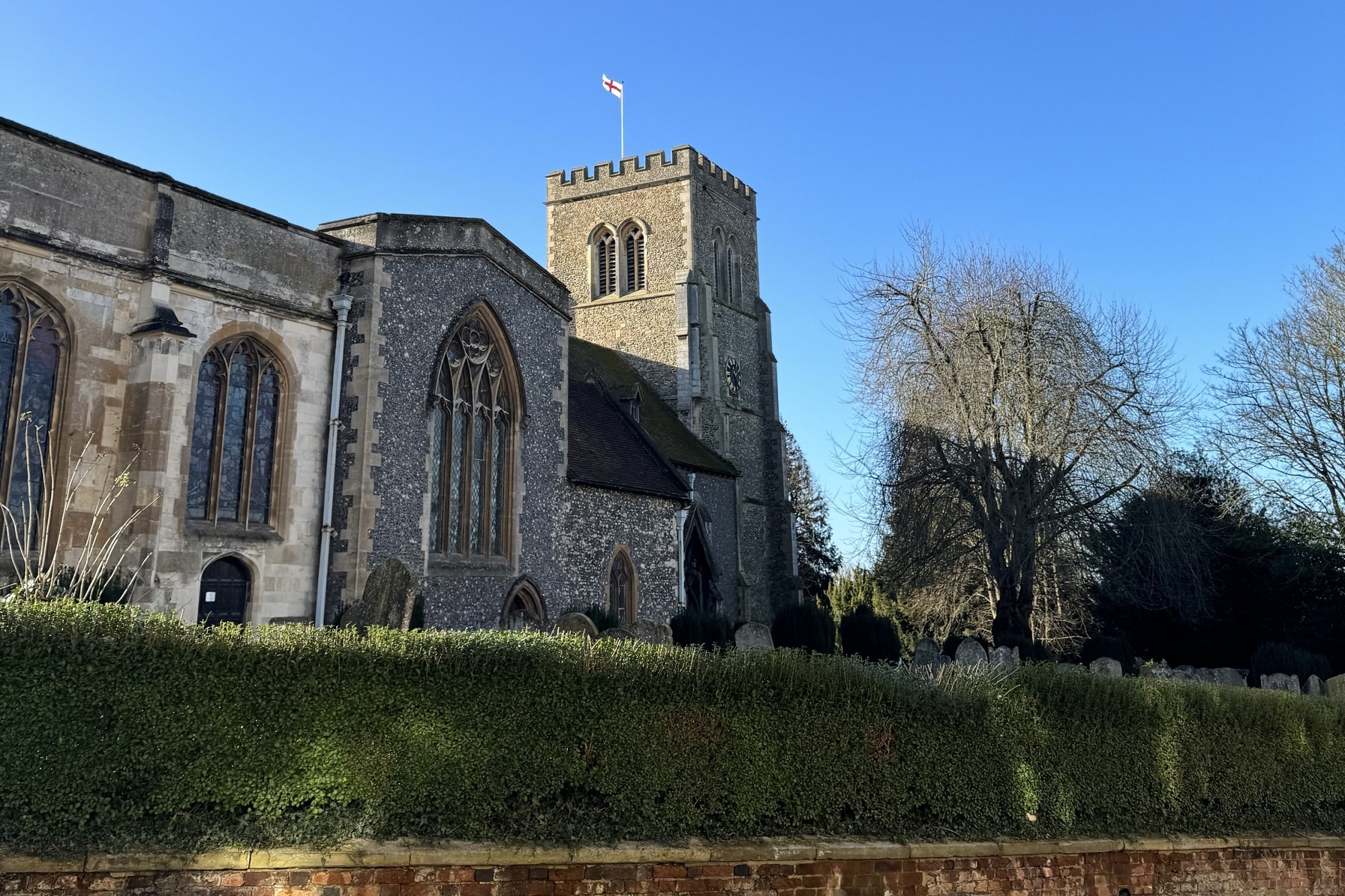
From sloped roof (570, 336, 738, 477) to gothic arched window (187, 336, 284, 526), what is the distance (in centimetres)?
1196

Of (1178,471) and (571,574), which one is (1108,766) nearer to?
(571,574)

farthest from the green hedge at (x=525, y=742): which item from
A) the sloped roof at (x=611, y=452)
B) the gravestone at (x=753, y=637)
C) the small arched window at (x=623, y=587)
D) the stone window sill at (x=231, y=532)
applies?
the small arched window at (x=623, y=587)

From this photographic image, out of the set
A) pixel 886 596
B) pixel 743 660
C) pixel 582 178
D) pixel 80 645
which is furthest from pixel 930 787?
pixel 582 178

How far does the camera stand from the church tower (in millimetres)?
31297

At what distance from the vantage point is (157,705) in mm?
5988

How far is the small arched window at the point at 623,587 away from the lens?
61.9 ft

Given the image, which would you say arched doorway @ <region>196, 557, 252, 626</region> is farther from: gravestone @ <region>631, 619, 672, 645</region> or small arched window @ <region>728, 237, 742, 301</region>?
small arched window @ <region>728, 237, 742, 301</region>

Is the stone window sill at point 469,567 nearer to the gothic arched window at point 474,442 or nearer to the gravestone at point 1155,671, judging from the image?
the gothic arched window at point 474,442

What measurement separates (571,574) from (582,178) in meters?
21.7

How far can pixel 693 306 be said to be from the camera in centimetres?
3180

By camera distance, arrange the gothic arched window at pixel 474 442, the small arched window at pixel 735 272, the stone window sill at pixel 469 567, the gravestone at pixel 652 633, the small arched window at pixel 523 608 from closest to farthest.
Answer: the gravestone at pixel 652 633 → the stone window sill at pixel 469 567 → the gothic arched window at pixel 474 442 → the small arched window at pixel 523 608 → the small arched window at pixel 735 272

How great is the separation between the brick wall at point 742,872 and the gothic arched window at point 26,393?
594 centimetres

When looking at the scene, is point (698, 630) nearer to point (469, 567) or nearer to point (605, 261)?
point (469, 567)

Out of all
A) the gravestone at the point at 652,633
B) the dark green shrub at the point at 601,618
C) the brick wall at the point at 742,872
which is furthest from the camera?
the dark green shrub at the point at 601,618
